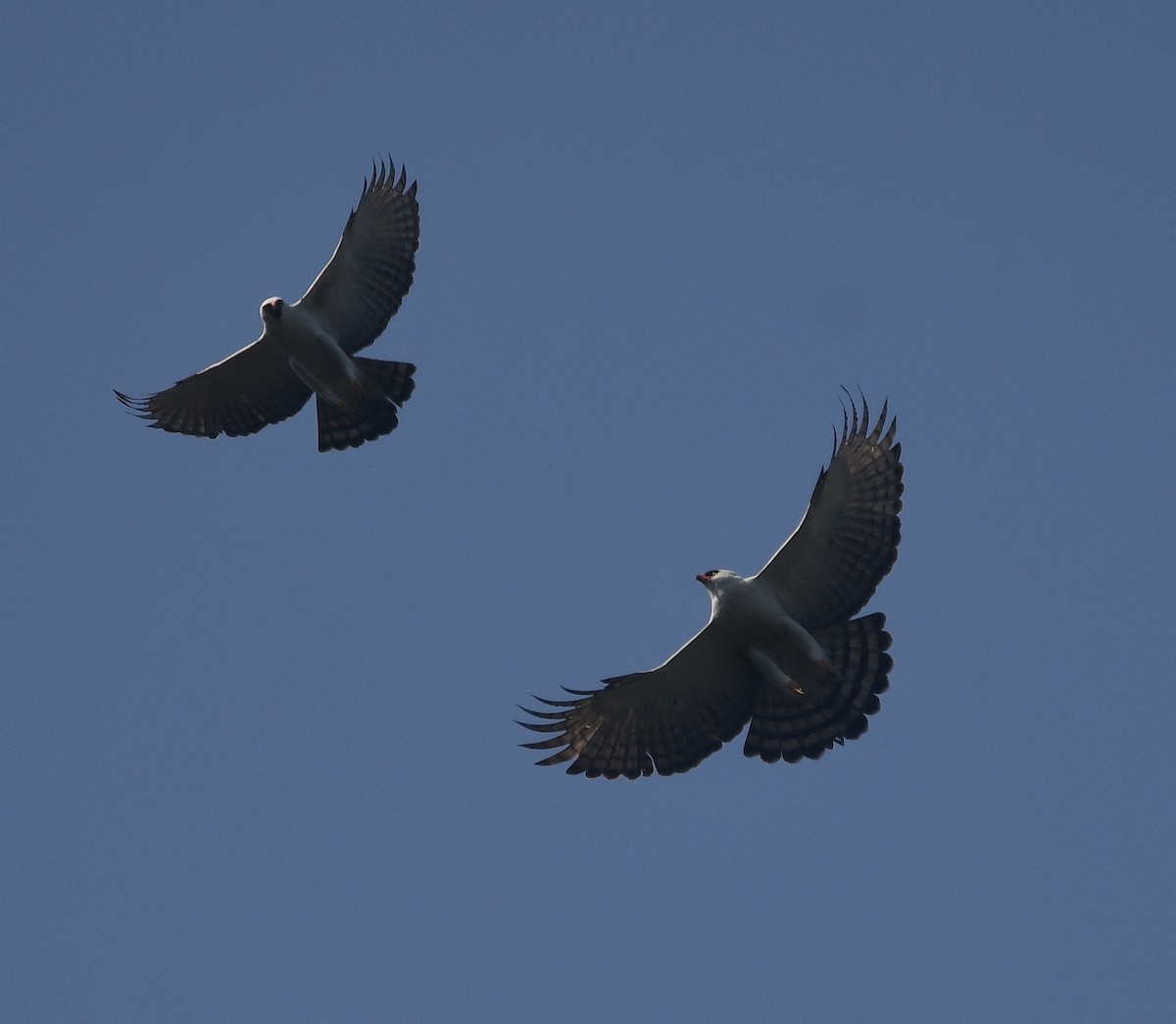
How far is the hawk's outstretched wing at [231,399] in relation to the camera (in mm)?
21172

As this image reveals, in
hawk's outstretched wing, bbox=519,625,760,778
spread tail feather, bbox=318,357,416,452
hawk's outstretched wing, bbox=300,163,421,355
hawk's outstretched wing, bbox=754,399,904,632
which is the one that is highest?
hawk's outstretched wing, bbox=300,163,421,355

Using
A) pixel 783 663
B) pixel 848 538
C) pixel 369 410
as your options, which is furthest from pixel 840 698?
pixel 369 410

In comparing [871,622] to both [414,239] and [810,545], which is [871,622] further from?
[414,239]

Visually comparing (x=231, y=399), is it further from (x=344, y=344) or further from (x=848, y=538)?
(x=848, y=538)

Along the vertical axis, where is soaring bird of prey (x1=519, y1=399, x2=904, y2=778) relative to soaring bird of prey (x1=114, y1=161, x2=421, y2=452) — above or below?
below

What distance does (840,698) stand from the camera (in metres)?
17.1

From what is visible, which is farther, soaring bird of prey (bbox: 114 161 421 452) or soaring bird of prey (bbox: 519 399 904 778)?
soaring bird of prey (bbox: 114 161 421 452)

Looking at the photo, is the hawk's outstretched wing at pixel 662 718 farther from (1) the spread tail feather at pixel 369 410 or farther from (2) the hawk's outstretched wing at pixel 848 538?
(1) the spread tail feather at pixel 369 410

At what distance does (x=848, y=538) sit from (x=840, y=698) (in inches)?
66.5

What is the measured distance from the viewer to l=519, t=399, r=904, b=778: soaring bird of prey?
16.8 metres

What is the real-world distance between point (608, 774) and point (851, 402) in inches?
182

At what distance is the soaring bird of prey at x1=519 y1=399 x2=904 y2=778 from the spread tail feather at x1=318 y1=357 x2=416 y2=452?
5.75 metres

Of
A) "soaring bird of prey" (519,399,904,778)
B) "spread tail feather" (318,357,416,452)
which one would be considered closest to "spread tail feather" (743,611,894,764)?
"soaring bird of prey" (519,399,904,778)

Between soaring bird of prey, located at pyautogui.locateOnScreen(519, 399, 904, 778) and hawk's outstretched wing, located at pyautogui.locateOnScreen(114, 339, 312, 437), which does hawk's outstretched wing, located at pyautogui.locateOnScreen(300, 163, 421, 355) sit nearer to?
hawk's outstretched wing, located at pyautogui.locateOnScreen(114, 339, 312, 437)
